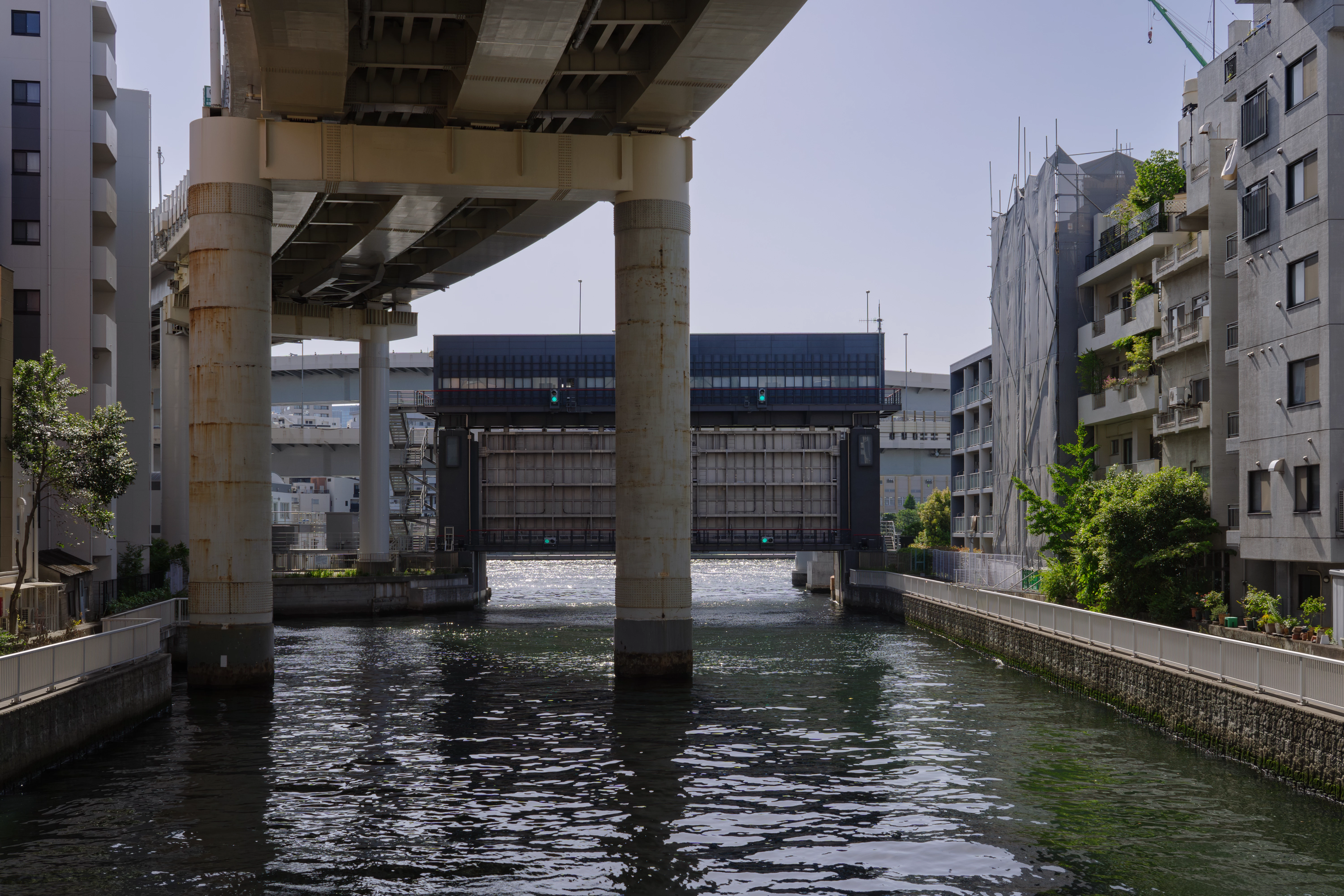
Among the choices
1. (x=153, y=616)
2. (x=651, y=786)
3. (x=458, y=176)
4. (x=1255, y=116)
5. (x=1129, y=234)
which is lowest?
(x=651, y=786)

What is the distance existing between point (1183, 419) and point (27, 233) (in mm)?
41301

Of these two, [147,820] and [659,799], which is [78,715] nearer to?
[147,820]

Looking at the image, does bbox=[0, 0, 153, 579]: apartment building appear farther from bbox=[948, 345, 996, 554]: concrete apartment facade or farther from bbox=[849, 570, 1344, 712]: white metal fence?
bbox=[948, 345, 996, 554]: concrete apartment facade

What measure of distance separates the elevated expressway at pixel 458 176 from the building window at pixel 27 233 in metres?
14.2

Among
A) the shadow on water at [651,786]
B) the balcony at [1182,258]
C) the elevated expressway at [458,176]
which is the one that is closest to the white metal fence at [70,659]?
the elevated expressway at [458,176]

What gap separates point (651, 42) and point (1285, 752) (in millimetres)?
22555

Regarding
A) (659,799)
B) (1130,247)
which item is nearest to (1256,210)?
(1130,247)

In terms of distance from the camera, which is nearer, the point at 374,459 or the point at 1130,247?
the point at 1130,247

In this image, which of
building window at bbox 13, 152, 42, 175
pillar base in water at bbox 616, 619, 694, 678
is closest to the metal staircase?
building window at bbox 13, 152, 42, 175

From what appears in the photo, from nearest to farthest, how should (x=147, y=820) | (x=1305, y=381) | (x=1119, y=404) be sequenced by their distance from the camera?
(x=147, y=820)
(x=1305, y=381)
(x=1119, y=404)

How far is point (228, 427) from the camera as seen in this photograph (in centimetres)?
3294

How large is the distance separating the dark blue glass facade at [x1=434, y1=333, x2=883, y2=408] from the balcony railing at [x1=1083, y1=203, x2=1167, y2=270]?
16539mm

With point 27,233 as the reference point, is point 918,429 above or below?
below

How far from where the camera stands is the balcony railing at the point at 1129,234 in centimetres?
4981
